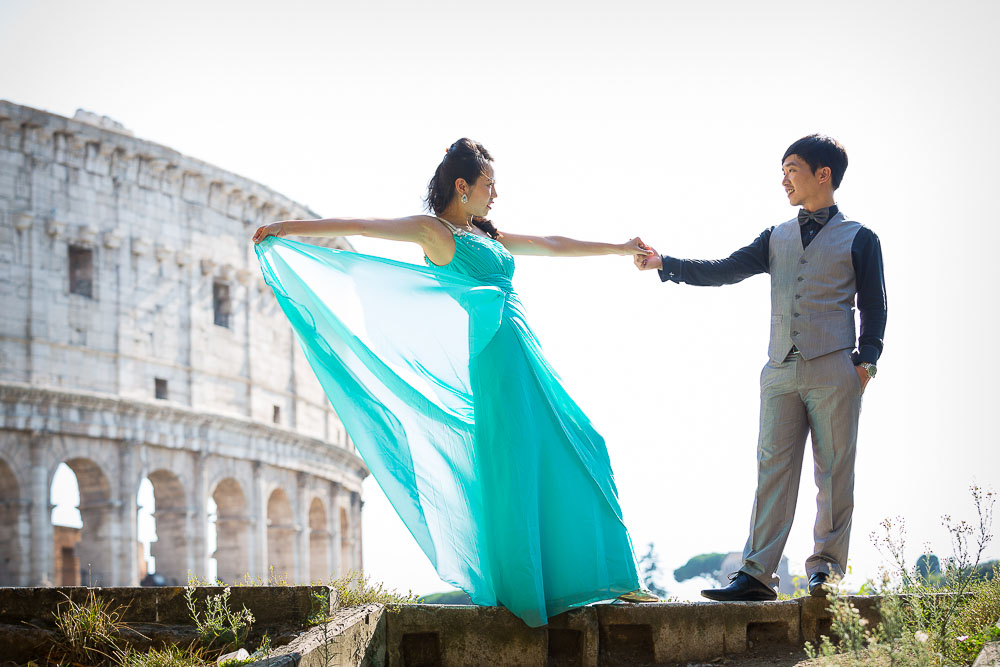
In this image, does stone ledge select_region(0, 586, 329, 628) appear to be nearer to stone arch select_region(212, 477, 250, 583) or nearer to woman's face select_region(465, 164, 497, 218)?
woman's face select_region(465, 164, 497, 218)

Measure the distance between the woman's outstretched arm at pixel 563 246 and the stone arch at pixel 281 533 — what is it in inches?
1066

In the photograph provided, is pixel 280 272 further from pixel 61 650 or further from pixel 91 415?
pixel 91 415

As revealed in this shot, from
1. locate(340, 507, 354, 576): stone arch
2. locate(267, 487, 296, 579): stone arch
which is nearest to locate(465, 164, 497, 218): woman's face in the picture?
locate(267, 487, 296, 579): stone arch

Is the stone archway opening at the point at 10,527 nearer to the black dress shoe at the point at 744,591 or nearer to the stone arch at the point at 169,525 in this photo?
the stone arch at the point at 169,525

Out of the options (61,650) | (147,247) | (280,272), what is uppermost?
(147,247)

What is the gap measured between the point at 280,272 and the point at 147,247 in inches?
964

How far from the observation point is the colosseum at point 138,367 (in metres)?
25.3

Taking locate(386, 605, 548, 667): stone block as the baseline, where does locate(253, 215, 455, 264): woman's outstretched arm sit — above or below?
above

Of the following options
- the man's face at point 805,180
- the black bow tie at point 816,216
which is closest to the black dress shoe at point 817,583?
the black bow tie at point 816,216

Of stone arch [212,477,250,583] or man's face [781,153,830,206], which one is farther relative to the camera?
stone arch [212,477,250,583]

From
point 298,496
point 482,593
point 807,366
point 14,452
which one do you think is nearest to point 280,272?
point 482,593

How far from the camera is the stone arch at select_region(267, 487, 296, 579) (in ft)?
106

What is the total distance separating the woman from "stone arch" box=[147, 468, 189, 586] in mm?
23902

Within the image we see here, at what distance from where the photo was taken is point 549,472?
497cm
